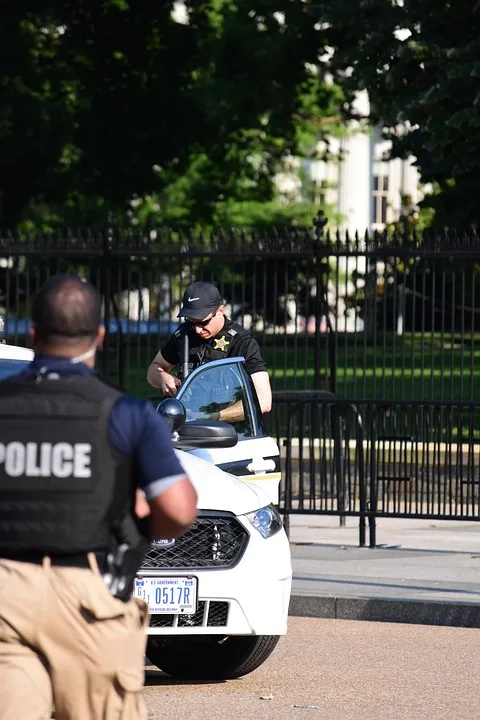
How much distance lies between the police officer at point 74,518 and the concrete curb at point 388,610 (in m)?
5.49

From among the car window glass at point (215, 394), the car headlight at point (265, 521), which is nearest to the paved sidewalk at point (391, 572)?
the car window glass at point (215, 394)

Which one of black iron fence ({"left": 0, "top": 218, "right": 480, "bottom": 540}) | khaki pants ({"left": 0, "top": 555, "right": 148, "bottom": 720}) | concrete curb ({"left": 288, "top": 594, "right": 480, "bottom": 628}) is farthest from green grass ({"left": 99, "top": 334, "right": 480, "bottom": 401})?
khaki pants ({"left": 0, "top": 555, "right": 148, "bottom": 720})

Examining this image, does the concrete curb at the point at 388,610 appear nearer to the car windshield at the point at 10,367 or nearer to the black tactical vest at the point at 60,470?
the car windshield at the point at 10,367

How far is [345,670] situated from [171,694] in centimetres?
102

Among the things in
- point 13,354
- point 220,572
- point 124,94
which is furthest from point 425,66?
point 220,572

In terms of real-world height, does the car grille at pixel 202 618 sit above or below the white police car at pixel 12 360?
below

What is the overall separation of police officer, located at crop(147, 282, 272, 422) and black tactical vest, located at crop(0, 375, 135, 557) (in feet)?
15.8

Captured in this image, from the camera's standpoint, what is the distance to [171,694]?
7008mm

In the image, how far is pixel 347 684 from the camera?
7.23 meters

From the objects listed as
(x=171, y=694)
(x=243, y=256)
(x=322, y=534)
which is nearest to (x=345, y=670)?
(x=171, y=694)

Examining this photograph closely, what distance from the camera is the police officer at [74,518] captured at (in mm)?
3688

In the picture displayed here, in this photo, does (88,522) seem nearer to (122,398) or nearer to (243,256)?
(122,398)

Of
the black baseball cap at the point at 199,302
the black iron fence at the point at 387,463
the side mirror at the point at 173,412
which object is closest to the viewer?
the side mirror at the point at 173,412

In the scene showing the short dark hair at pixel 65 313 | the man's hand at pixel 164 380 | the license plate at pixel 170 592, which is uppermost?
the short dark hair at pixel 65 313
